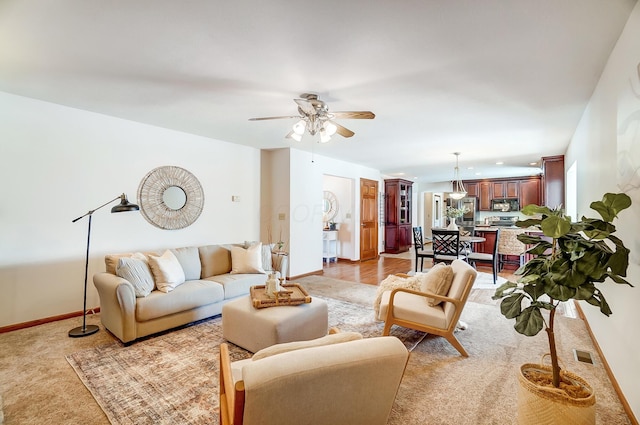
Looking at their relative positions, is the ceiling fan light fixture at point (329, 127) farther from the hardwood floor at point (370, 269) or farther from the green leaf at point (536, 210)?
the hardwood floor at point (370, 269)

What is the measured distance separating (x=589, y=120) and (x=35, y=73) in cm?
528

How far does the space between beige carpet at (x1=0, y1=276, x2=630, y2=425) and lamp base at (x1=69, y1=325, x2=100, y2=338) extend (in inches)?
2.5

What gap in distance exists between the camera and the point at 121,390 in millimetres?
2094

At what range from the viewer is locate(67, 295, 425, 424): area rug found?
73.9 inches

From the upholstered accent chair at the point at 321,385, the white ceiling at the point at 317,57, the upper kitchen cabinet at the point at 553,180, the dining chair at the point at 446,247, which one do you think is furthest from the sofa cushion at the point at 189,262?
the upper kitchen cabinet at the point at 553,180

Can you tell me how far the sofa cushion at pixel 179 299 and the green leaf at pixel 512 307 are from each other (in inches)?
113

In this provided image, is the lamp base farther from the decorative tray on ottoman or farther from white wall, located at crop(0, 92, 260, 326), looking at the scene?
the decorative tray on ottoman

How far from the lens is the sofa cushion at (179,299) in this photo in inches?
112

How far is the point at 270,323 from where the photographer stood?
2.48m

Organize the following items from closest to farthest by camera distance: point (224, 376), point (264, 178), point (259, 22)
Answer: point (224, 376) → point (259, 22) → point (264, 178)

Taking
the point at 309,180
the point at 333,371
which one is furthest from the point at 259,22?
the point at 309,180

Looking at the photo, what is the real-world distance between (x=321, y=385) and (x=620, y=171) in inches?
92.7

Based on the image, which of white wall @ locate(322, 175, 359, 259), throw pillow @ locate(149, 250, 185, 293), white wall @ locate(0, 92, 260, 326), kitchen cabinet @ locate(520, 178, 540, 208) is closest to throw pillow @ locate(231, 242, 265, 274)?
throw pillow @ locate(149, 250, 185, 293)

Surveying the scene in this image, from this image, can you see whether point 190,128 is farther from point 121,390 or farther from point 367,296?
point 367,296
